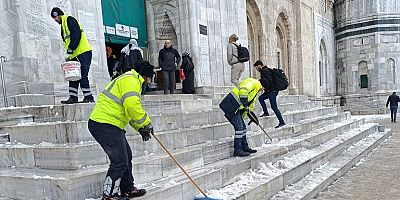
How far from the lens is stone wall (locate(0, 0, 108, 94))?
7035 mm

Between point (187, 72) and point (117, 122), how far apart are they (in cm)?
691

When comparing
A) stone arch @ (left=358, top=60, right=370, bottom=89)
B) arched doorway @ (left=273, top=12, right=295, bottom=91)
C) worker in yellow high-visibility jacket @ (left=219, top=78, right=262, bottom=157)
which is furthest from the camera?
stone arch @ (left=358, top=60, right=370, bottom=89)

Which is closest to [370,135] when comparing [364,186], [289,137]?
[289,137]

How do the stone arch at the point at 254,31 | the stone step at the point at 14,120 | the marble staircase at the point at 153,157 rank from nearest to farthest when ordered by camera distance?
the marble staircase at the point at 153,157 < the stone step at the point at 14,120 < the stone arch at the point at 254,31

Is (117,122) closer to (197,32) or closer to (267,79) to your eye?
(267,79)

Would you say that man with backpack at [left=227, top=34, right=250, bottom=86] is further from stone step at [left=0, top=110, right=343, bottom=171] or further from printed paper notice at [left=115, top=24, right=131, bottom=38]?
printed paper notice at [left=115, top=24, right=131, bottom=38]

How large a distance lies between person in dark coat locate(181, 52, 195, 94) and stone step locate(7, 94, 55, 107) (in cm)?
446

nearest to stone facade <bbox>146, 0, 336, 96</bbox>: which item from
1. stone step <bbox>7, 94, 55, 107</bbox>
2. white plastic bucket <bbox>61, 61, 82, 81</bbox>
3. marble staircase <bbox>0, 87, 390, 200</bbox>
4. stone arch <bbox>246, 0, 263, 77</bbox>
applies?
stone arch <bbox>246, 0, 263, 77</bbox>

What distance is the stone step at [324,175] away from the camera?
5555 millimetres

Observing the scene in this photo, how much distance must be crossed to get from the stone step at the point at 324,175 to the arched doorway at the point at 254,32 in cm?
791

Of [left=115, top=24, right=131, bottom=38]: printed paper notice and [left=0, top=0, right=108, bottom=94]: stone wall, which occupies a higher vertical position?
[left=115, top=24, right=131, bottom=38]: printed paper notice

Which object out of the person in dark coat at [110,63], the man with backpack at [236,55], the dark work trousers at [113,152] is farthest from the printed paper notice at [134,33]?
the dark work trousers at [113,152]

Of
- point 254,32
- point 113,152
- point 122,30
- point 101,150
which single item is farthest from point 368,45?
point 113,152

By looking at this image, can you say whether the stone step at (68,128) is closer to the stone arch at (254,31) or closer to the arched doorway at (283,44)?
the stone arch at (254,31)
